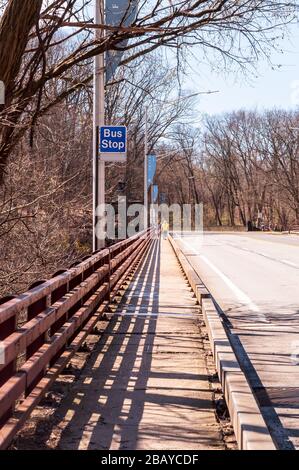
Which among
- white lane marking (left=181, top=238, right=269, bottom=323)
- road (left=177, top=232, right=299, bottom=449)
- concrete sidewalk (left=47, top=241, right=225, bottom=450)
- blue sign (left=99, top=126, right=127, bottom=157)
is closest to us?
concrete sidewalk (left=47, top=241, right=225, bottom=450)

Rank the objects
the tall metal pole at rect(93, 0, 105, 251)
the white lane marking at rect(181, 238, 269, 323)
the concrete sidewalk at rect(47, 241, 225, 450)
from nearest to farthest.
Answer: the concrete sidewalk at rect(47, 241, 225, 450) < the white lane marking at rect(181, 238, 269, 323) < the tall metal pole at rect(93, 0, 105, 251)

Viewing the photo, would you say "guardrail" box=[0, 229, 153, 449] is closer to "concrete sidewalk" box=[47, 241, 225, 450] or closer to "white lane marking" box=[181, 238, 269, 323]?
"concrete sidewalk" box=[47, 241, 225, 450]

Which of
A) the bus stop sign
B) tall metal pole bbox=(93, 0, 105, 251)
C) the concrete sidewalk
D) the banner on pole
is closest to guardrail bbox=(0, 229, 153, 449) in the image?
the concrete sidewalk

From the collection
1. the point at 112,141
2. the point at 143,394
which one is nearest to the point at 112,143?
the point at 112,141

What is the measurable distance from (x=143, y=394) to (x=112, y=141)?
8575mm

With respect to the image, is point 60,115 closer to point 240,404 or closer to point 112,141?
point 112,141

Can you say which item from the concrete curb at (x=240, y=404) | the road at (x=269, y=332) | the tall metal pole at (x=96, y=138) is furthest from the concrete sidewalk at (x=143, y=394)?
the tall metal pole at (x=96, y=138)

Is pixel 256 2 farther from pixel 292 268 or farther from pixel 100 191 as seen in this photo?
pixel 292 268

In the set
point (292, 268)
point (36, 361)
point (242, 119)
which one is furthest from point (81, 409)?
point (242, 119)

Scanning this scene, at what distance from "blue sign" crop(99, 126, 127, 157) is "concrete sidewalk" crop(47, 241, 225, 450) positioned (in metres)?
4.46

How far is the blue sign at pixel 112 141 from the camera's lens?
551 inches

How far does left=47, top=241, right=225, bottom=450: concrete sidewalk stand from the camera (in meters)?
5.00

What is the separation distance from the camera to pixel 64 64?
431 inches

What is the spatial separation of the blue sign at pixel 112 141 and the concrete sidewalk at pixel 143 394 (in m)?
4.46
